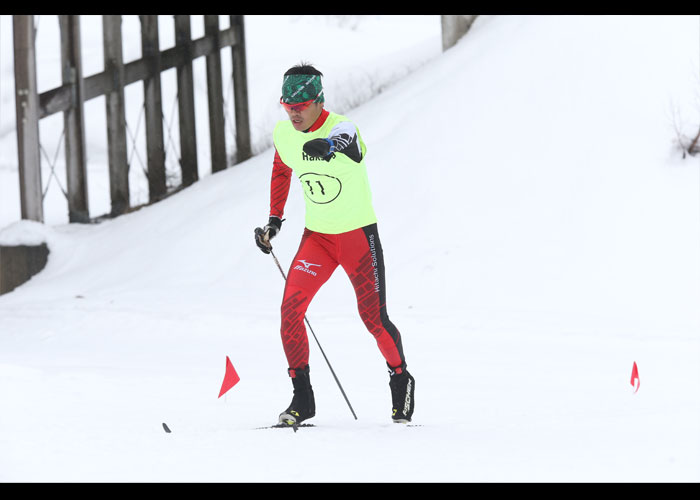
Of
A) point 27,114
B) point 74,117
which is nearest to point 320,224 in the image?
point 27,114

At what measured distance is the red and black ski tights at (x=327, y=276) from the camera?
17.4 feet

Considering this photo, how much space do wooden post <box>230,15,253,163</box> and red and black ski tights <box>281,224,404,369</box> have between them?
1132 cm

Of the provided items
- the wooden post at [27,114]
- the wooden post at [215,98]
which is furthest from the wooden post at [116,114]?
the wooden post at [215,98]

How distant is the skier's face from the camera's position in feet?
16.9

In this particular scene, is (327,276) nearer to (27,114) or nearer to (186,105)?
(27,114)

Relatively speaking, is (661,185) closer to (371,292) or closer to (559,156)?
(559,156)

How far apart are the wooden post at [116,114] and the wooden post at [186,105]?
1227 mm

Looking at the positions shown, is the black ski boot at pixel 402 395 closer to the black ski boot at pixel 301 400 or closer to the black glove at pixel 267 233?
the black ski boot at pixel 301 400

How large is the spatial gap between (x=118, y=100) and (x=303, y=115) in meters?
9.91

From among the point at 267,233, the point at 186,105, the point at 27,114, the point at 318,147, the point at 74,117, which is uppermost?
the point at 318,147

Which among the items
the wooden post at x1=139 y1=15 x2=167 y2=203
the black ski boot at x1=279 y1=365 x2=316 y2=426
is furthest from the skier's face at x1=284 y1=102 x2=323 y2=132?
the wooden post at x1=139 y1=15 x2=167 y2=203

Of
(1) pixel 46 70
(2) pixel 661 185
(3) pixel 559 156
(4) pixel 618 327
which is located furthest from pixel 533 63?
(1) pixel 46 70

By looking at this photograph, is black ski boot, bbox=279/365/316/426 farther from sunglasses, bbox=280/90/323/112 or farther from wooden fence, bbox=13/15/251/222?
wooden fence, bbox=13/15/251/222

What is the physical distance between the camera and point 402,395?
560 centimetres
